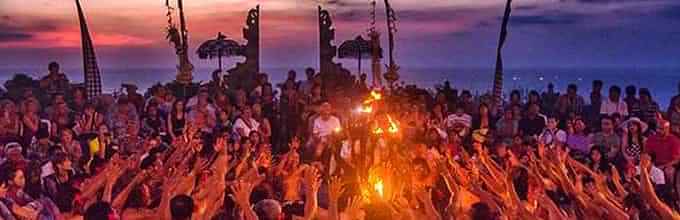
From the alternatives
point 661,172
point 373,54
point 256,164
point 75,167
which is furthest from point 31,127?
point 373,54

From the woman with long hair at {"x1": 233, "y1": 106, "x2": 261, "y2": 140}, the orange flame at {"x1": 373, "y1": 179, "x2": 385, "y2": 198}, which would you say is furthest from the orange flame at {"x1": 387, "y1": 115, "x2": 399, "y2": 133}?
the orange flame at {"x1": 373, "y1": 179, "x2": 385, "y2": 198}

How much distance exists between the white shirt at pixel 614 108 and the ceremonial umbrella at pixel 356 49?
643cm

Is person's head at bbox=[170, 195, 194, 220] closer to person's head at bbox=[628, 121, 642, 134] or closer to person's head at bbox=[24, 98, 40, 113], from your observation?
person's head at bbox=[24, 98, 40, 113]

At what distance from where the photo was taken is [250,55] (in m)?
18.5

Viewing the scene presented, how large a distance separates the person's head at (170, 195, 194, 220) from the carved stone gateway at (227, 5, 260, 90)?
426 inches

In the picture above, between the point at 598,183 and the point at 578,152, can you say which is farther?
the point at 578,152

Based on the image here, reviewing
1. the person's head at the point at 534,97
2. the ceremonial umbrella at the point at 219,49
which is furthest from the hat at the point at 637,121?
the ceremonial umbrella at the point at 219,49

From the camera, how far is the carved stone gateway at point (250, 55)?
59.7 feet

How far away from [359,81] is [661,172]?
765 centimetres

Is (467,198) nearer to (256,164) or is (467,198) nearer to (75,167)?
(256,164)

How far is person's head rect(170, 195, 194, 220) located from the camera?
7199 millimetres

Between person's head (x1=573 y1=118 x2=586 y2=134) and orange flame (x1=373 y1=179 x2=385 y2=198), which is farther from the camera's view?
person's head (x1=573 y1=118 x2=586 y2=134)

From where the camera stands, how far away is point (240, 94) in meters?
14.6

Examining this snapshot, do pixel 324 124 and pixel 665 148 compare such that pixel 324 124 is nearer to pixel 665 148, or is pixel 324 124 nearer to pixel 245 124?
pixel 245 124
